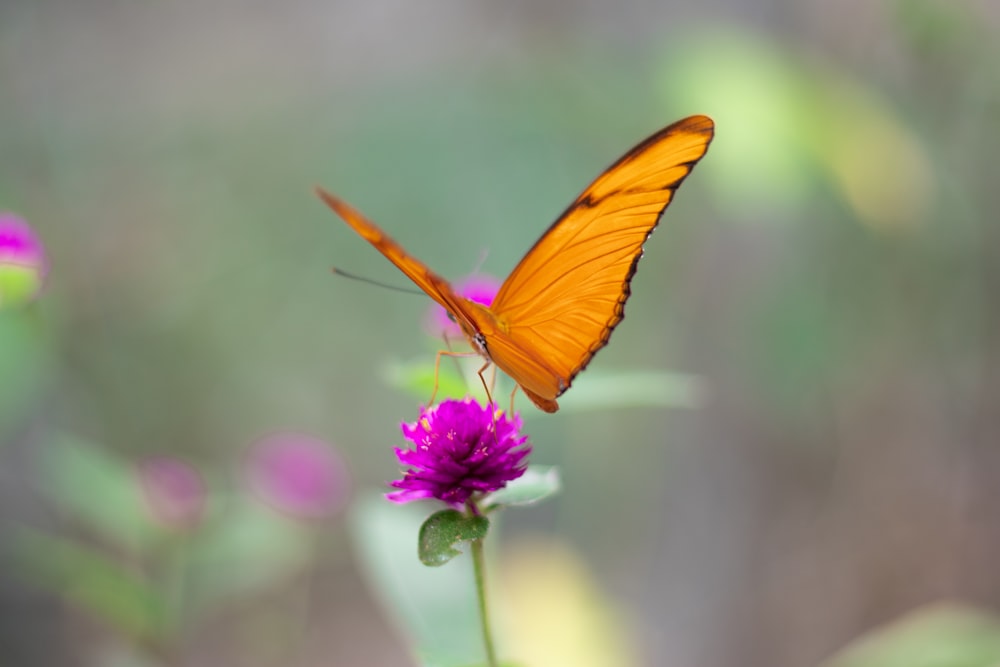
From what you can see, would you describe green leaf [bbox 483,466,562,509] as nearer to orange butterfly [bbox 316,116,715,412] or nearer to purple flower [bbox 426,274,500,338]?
orange butterfly [bbox 316,116,715,412]

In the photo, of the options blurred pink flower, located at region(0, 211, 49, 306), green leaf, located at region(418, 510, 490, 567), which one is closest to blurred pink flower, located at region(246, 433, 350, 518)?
blurred pink flower, located at region(0, 211, 49, 306)

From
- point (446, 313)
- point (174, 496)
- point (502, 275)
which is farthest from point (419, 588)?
point (502, 275)

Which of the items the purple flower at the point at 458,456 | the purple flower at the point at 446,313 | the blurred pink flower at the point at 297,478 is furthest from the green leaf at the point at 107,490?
the purple flower at the point at 458,456

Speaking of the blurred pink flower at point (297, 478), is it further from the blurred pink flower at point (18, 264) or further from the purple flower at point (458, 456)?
the purple flower at point (458, 456)

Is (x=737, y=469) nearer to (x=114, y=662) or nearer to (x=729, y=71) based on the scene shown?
(x=729, y=71)

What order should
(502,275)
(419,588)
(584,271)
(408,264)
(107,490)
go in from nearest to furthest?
(408,264)
(584,271)
(419,588)
(107,490)
(502,275)

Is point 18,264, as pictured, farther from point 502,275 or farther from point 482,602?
point 502,275
